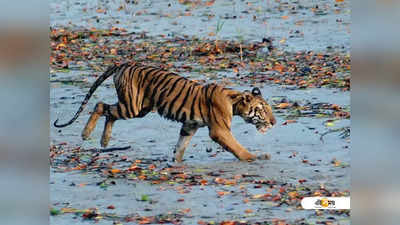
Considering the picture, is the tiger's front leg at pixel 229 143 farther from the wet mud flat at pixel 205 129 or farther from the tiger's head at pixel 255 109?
the tiger's head at pixel 255 109

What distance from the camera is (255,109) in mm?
8000

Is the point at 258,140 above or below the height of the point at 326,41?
below

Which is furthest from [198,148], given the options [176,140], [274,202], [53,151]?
[53,151]

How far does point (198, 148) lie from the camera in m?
8.02

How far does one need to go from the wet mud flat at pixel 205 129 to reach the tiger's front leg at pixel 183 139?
54mm

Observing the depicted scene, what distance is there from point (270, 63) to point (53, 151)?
7.23 ft

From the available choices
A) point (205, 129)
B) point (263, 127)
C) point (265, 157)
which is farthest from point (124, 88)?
point (265, 157)

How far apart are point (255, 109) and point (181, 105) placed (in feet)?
2.33

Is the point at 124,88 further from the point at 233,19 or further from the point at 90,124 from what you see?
the point at 233,19

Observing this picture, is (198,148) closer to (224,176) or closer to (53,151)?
(224,176)

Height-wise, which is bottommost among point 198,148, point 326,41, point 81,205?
point 81,205

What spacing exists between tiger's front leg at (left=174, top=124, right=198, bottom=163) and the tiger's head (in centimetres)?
46

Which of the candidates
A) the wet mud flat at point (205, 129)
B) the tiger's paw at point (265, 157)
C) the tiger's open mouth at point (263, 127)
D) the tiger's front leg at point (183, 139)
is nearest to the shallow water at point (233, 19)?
the wet mud flat at point (205, 129)
